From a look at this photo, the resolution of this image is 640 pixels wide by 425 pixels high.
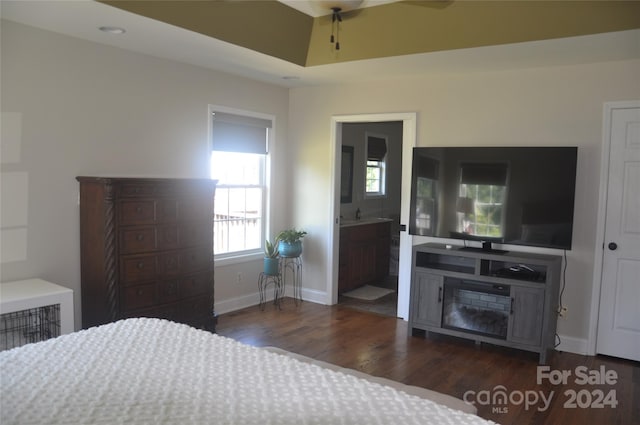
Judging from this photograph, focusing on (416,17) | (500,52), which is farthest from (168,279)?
(500,52)

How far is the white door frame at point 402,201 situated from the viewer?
4992 millimetres

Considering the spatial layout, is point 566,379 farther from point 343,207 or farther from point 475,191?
point 343,207

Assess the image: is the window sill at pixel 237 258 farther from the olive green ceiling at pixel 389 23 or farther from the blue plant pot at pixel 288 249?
the olive green ceiling at pixel 389 23

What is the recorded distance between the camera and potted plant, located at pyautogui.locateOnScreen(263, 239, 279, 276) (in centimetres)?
533

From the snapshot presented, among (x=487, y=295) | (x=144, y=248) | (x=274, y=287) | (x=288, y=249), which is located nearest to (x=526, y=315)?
(x=487, y=295)

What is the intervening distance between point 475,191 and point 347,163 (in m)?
2.45

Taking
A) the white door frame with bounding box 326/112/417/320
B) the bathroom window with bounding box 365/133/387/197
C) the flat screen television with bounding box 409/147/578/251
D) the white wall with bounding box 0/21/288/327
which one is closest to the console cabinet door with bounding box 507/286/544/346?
the flat screen television with bounding box 409/147/578/251

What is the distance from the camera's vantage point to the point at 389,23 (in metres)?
3.90

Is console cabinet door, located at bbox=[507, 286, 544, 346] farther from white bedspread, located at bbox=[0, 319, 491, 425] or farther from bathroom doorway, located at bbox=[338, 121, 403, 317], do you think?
white bedspread, located at bbox=[0, 319, 491, 425]

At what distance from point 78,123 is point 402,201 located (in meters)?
3.07

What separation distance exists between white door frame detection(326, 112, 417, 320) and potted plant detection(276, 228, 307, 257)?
0.38 m

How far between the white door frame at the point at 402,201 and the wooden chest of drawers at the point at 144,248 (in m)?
1.68

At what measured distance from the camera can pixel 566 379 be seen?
3707 millimetres

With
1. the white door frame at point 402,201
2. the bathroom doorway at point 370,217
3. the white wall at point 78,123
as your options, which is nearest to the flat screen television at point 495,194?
the white door frame at point 402,201
